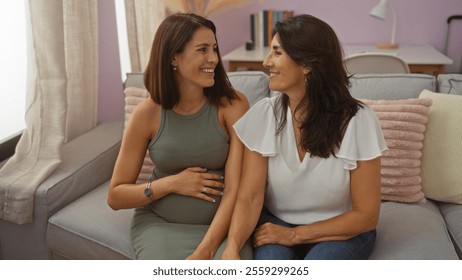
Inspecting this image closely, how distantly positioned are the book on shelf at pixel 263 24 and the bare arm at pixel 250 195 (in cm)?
203

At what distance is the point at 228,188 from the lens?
53.7 inches

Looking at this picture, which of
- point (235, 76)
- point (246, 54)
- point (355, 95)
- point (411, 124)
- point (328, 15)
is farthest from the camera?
point (328, 15)

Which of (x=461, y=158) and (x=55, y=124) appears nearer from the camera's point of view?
(x=461, y=158)

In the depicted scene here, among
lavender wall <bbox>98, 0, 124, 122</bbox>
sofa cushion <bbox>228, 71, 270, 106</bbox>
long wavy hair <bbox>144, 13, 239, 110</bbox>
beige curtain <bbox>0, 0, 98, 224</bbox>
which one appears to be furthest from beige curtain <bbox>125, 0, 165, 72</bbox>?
long wavy hair <bbox>144, 13, 239, 110</bbox>

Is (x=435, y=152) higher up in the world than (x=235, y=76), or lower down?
lower down

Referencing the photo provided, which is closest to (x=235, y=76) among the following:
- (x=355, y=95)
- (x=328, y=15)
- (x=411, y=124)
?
(x=355, y=95)

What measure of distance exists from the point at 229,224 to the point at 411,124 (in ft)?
2.13

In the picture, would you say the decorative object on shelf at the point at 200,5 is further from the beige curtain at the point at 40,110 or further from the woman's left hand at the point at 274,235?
the woman's left hand at the point at 274,235

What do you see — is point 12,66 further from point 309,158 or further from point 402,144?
point 402,144

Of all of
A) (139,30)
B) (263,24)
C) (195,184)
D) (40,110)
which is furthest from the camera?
(263,24)

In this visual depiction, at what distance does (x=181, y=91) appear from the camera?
1.39m

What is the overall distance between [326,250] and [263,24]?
2253mm

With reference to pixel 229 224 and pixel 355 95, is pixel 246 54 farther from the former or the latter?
pixel 229 224

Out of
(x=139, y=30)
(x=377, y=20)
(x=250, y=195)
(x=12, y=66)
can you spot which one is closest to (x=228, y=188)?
(x=250, y=195)
